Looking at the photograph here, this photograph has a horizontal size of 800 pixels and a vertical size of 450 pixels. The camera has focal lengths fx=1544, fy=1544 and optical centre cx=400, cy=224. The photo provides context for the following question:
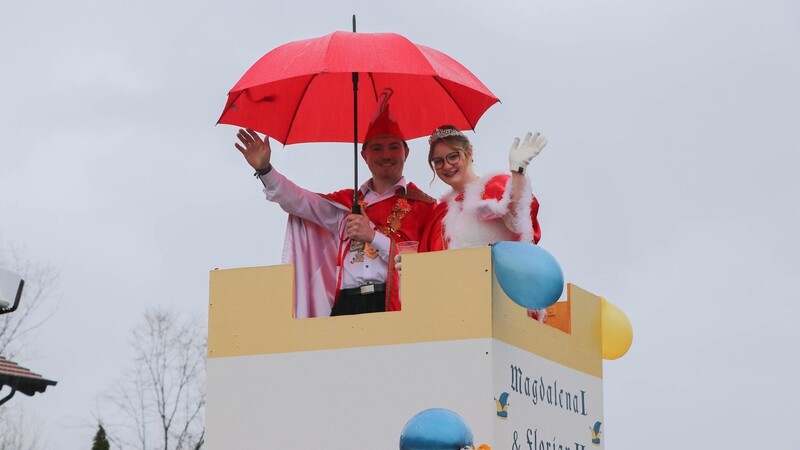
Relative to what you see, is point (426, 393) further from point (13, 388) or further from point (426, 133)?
point (13, 388)

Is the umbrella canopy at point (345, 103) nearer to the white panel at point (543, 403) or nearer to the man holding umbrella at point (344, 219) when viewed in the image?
the man holding umbrella at point (344, 219)

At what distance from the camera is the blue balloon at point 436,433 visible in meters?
8.05

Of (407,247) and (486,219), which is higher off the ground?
(486,219)

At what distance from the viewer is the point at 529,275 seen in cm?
865

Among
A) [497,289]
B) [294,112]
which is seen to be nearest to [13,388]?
[294,112]

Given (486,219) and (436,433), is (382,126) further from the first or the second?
(436,433)

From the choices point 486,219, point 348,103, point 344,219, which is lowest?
point 486,219

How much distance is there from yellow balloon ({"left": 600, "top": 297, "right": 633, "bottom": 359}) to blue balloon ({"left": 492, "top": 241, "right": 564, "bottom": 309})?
6.91 feet

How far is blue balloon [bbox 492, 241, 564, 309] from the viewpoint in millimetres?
8641

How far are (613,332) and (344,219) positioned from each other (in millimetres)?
2075

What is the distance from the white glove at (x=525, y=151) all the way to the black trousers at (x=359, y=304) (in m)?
1.27

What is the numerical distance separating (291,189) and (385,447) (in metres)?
2.05

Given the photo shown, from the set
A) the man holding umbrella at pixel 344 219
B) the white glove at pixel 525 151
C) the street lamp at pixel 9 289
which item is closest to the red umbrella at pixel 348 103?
the man holding umbrella at pixel 344 219

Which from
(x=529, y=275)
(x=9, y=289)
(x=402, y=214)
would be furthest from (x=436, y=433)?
(x=9, y=289)
